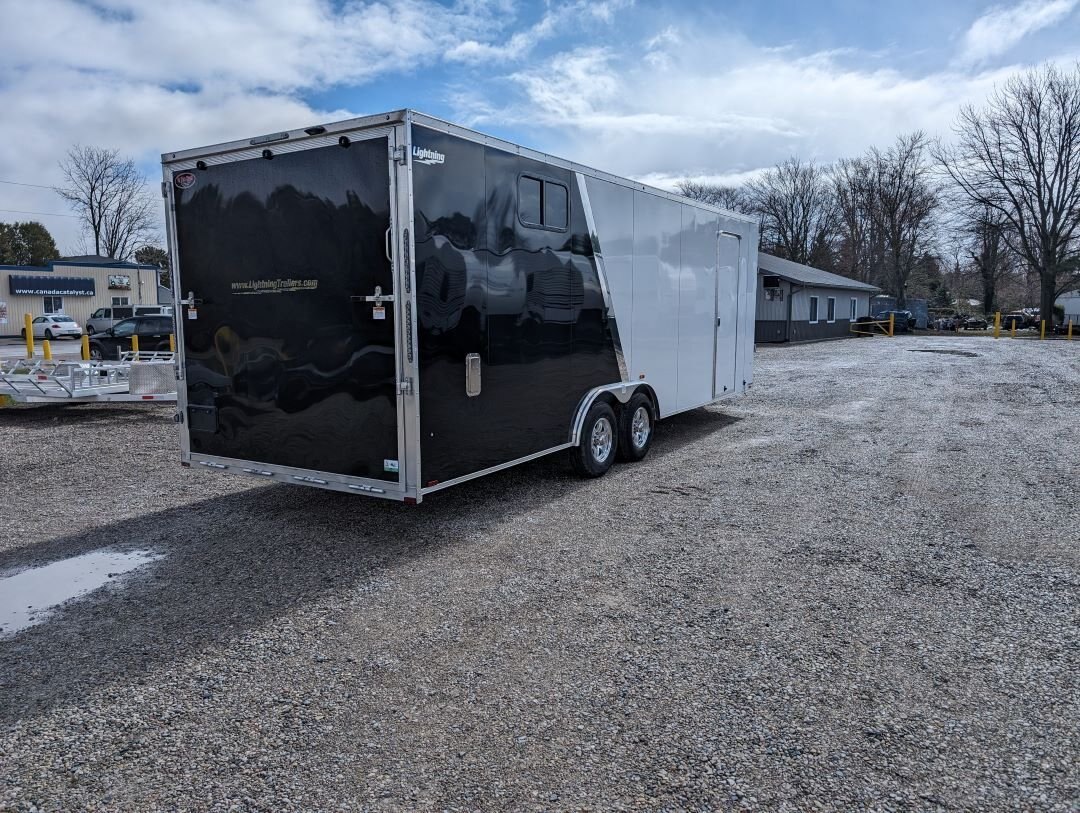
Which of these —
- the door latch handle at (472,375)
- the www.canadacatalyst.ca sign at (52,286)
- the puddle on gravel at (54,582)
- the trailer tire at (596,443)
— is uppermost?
the www.canadacatalyst.ca sign at (52,286)

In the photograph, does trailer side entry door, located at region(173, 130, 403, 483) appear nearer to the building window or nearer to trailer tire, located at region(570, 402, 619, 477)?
trailer tire, located at region(570, 402, 619, 477)

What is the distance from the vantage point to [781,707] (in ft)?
10.3

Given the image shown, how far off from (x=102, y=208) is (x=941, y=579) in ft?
217

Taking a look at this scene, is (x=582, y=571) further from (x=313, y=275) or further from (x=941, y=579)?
(x=313, y=275)

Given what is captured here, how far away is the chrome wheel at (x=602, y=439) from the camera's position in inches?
284

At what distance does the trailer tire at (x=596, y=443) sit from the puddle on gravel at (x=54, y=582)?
11.7 feet

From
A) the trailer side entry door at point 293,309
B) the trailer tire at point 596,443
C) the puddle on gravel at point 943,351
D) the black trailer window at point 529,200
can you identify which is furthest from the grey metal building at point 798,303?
the trailer side entry door at point 293,309

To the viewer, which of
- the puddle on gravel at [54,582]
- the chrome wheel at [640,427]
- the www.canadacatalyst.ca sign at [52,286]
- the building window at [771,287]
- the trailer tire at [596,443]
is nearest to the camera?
the puddle on gravel at [54,582]

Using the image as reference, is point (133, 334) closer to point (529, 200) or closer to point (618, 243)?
point (618, 243)

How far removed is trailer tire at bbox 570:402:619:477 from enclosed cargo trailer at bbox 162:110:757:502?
75mm

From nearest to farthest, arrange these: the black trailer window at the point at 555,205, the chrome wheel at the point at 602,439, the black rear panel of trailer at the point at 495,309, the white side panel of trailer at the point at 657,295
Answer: the black rear panel of trailer at the point at 495,309 → the black trailer window at the point at 555,205 → the chrome wheel at the point at 602,439 → the white side panel of trailer at the point at 657,295

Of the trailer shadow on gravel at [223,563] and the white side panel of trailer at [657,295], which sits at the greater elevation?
the white side panel of trailer at [657,295]

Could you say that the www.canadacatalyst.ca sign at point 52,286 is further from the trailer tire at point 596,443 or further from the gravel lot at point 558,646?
the trailer tire at point 596,443

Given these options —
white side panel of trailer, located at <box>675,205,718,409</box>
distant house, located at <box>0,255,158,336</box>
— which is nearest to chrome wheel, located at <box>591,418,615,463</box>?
white side panel of trailer, located at <box>675,205,718,409</box>
